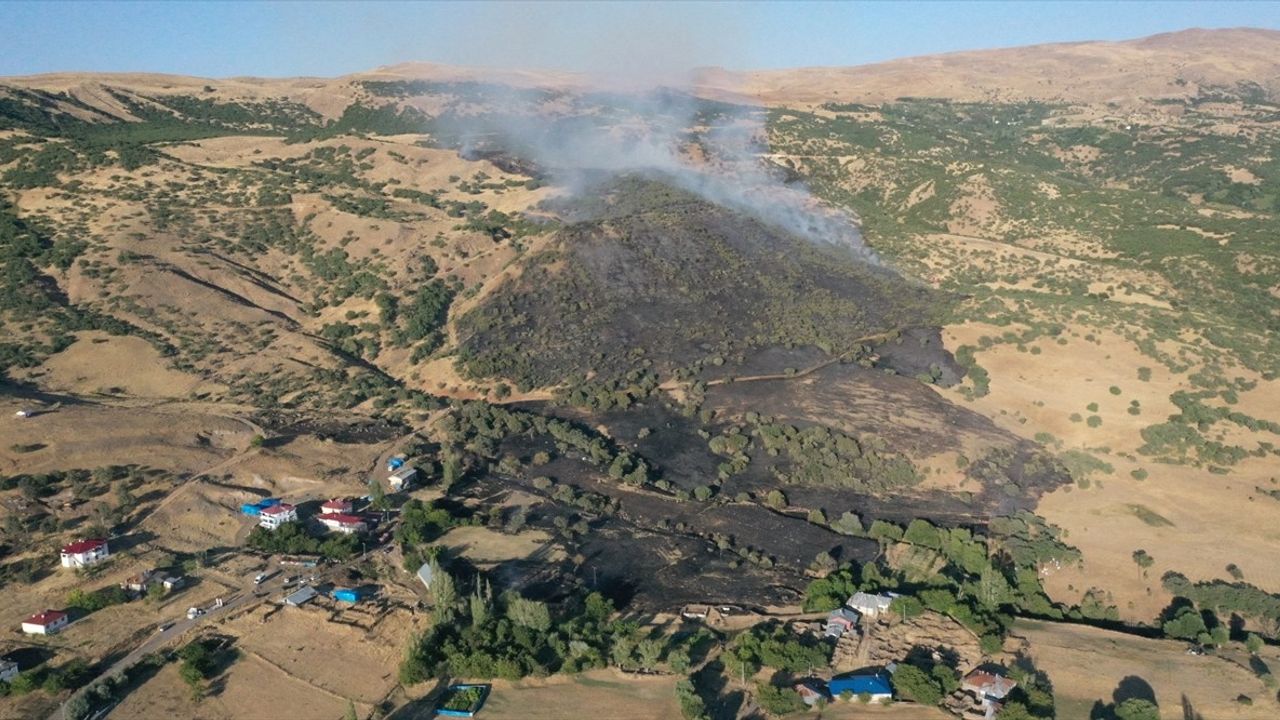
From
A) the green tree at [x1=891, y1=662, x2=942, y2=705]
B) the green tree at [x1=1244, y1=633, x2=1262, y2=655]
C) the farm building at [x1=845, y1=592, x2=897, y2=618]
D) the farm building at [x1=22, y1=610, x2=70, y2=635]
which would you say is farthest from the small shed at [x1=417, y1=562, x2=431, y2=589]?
the green tree at [x1=1244, y1=633, x2=1262, y2=655]

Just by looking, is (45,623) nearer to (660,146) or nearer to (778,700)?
(778,700)

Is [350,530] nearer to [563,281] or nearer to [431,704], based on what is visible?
[431,704]

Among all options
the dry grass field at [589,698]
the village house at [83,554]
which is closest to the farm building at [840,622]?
the dry grass field at [589,698]

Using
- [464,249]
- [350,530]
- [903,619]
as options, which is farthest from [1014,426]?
[464,249]

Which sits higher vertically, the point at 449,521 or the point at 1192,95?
the point at 1192,95

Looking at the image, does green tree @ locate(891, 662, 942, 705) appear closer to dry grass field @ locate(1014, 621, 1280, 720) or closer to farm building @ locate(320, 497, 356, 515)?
dry grass field @ locate(1014, 621, 1280, 720)

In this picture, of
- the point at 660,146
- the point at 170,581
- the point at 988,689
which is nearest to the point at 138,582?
the point at 170,581

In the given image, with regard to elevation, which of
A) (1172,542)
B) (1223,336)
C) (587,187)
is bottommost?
(1172,542)
